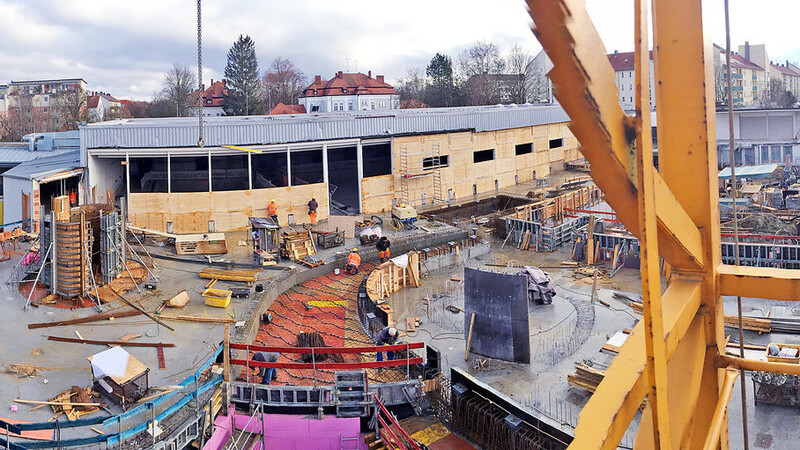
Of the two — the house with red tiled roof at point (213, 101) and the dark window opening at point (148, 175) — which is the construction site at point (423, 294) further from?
the house with red tiled roof at point (213, 101)

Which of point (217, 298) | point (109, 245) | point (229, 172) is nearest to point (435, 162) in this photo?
point (229, 172)

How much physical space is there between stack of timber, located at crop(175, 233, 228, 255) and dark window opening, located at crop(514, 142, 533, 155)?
20.1m

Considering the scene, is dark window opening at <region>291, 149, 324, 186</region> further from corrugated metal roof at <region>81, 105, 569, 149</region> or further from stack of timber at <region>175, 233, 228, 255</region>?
stack of timber at <region>175, 233, 228, 255</region>

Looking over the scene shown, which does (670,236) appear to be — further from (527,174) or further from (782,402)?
(527,174)

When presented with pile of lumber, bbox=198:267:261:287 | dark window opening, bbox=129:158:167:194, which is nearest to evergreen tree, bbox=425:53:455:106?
dark window opening, bbox=129:158:167:194

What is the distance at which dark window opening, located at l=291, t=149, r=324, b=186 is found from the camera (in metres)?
34.4

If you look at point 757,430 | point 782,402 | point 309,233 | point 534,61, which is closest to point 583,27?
point 757,430

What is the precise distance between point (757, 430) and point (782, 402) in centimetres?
122

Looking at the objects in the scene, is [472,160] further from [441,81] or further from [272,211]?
[441,81]

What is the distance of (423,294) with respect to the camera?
21.6 metres

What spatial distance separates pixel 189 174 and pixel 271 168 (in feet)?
14.2

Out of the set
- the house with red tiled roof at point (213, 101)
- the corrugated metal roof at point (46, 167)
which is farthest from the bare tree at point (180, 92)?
the corrugated metal roof at point (46, 167)

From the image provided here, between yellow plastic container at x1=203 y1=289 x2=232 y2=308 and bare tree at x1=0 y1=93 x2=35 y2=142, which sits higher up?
bare tree at x1=0 y1=93 x2=35 y2=142

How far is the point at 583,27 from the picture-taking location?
9.06 ft
